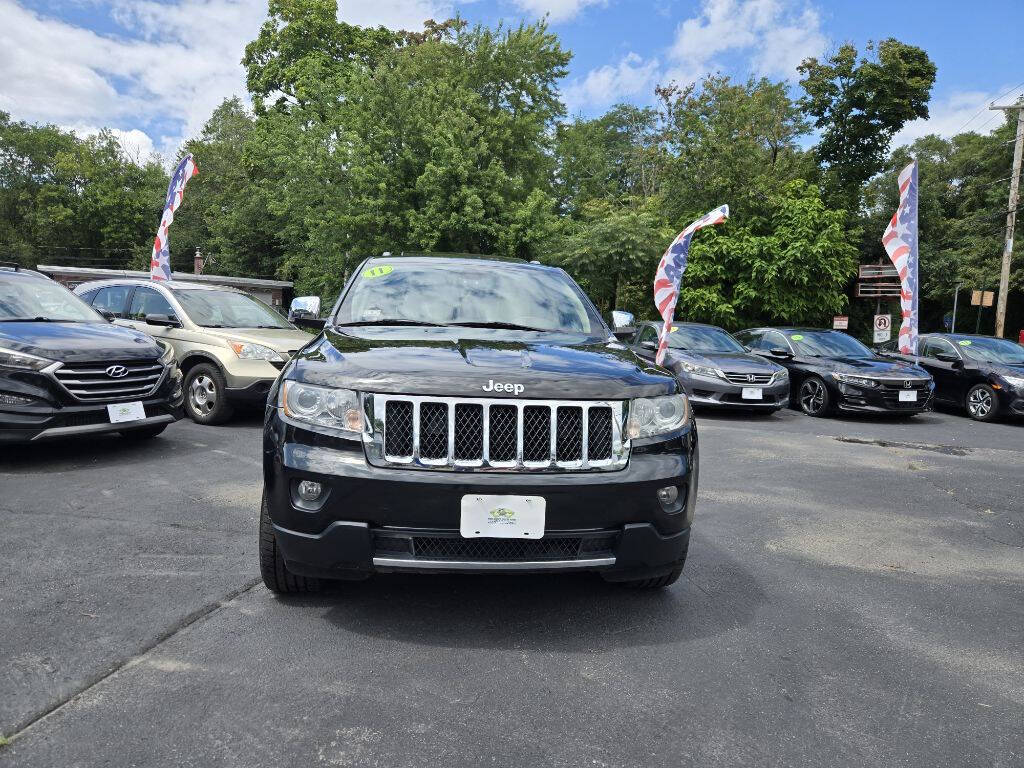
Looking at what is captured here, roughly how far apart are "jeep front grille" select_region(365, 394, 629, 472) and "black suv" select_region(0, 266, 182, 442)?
14.2ft

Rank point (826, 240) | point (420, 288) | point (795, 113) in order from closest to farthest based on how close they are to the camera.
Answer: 1. point (420, 288)
2. point (826, 240)
3. point (795, 113)

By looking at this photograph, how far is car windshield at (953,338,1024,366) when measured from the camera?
12.8m

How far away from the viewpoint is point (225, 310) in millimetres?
9391

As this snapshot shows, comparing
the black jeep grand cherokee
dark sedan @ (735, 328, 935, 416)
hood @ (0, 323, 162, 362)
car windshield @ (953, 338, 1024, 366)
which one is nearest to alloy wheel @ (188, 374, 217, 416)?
hood @ (0, 323, 162, 362)

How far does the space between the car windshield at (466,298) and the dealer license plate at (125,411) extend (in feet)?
9.90

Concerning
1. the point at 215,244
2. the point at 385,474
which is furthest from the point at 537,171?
the point at 215,244

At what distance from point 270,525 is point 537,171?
26.1 meters

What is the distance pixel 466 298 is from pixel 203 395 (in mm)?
5344

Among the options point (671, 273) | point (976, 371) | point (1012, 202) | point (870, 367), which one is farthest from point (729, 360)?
point (1012, 202)

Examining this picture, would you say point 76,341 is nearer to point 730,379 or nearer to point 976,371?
point 730,379

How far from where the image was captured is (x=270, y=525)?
3178mm

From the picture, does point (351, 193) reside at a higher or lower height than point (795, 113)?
lower

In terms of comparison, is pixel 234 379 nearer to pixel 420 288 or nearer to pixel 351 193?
pixel 420 288

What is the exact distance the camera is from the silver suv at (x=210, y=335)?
836cm
